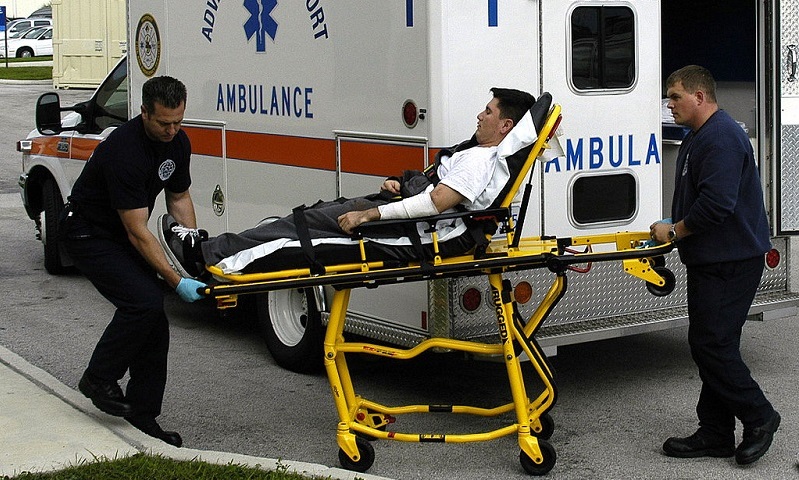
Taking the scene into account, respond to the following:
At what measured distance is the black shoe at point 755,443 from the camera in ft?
18.3

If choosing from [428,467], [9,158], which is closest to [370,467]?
[428,467]

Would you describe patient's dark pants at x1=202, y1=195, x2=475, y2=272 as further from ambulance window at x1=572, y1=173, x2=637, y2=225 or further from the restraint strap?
ambulance window at x1=572, y1=173, x2=637, y2=225

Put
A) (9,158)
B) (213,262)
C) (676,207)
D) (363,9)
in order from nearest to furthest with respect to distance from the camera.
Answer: (213,262)
(676,207)
(363,9)
(9,158)

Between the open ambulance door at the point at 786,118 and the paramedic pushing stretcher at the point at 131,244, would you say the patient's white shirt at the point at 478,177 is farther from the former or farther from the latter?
the open ambulance door at the point at 786,118

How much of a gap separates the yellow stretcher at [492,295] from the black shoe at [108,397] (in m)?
0.89

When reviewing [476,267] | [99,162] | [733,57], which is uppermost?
[733,57]

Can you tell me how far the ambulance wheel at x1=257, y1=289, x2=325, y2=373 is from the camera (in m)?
7.23

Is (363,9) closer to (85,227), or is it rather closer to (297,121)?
(297,121)

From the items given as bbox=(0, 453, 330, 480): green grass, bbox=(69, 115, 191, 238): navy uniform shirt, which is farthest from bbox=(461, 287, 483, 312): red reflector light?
bbox=(69, 115, 191, 238): navy uniform shirt

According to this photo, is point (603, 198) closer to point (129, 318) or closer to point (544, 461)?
point (544, 461)

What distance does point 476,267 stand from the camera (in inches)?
212

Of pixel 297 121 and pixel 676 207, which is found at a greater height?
pixel 297 121

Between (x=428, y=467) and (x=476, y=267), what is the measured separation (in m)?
1.01

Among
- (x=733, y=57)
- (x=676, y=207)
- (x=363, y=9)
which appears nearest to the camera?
(x=676, y=207)
